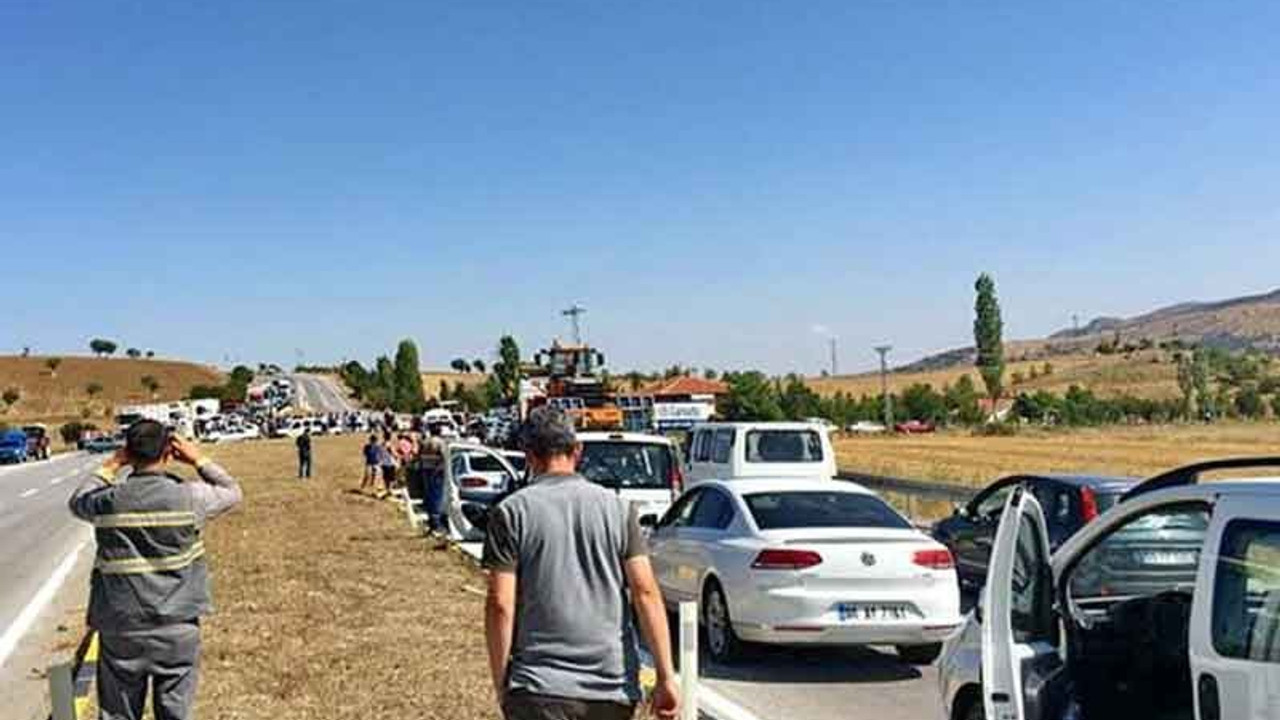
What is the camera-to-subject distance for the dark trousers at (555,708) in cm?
470

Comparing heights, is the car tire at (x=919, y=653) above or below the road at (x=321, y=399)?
below

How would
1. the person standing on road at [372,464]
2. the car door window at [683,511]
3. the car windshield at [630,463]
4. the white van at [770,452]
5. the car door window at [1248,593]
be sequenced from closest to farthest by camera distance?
the car door window at [1248,593], the car door window at [683,511], the car windshield at [630,463], the white van at [770,452], the person standing on road at [372,464]

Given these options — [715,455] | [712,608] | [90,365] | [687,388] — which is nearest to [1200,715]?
[712,608]

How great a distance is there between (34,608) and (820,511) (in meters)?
8.75

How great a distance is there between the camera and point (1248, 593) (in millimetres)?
4465

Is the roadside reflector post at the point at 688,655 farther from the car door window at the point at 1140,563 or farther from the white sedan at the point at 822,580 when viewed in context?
the white sedan at the point at 822,580

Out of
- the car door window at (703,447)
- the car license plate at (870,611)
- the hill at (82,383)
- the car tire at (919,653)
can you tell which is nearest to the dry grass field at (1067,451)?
the car door window at (703,447)

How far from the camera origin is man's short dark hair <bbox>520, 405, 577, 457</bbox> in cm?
483

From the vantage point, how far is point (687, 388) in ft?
220

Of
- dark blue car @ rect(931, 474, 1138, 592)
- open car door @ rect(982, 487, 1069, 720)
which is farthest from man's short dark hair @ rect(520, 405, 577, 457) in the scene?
dark blue car @ rect(931, 474, 1138, 592)

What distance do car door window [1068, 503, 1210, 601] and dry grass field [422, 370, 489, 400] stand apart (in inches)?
6071

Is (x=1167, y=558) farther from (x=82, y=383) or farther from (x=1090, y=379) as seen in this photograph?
(x=82, y=383)

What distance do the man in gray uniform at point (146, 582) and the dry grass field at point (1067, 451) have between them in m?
26.5

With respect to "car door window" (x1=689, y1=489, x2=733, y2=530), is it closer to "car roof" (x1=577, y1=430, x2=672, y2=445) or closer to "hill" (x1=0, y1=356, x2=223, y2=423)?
"car roof" (x1=577, y1=430, x2=672, y2=445)
